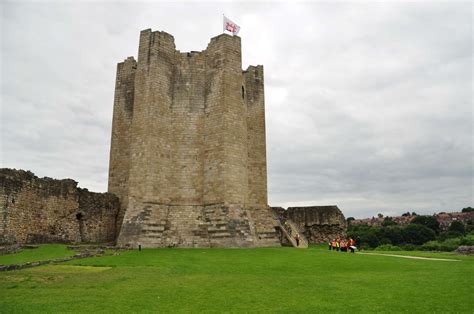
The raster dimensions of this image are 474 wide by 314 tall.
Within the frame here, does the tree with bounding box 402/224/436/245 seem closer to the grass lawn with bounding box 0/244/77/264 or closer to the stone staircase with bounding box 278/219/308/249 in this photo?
the stone staircase with bounding box 278/219/308/249

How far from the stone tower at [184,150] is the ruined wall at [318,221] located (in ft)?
11.1

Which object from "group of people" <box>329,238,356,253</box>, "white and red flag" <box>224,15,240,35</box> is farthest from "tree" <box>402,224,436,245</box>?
"white and red flag" <box>224,15,240,35</box>

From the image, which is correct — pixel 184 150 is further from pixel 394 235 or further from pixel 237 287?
pixel 394 235

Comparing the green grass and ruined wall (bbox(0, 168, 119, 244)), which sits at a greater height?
ruined wall (bbox(0, 168, 119, 244))

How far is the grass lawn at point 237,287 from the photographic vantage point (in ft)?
23.0

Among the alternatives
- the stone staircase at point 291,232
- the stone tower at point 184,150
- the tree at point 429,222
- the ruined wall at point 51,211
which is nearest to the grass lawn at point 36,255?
the ruined wall at point 51,211

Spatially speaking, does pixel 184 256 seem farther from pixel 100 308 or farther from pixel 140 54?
pixel 140 54

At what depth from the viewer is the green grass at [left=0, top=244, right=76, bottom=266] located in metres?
12.9

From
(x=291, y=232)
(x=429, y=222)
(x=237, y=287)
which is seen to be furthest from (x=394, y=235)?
(x=237, y=287)

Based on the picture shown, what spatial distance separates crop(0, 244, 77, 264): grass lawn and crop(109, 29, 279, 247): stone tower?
14.0ft

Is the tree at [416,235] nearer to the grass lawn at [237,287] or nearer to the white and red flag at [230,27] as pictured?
the white and red flag at [230,27]

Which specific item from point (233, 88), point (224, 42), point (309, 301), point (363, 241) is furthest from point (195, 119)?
point (363, 241)

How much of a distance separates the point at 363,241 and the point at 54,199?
1876 inches

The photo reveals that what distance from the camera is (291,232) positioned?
26219 mm
